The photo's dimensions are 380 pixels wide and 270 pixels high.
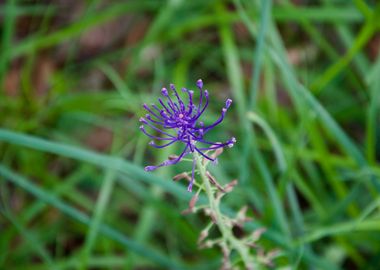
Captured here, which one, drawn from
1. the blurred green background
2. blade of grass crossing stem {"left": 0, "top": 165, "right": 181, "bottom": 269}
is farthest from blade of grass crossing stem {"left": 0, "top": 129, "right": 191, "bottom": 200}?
the blurred green background

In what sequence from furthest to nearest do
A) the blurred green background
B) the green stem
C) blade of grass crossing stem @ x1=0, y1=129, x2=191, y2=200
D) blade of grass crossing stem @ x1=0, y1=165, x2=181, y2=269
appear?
1. the blurred green background
2. blade of grass crossing stem @ x1=0, y1=165, x2=181, y2=269
3. blade of grass crossing stem @ x1=0, y1=129, x2=191, y2=200
4. the green stem

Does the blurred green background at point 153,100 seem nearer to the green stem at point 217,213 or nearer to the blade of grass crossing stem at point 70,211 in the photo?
the blade of grass crossing stem at point 70,211

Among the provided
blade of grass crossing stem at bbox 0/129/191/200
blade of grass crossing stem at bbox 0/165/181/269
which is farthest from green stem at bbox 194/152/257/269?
blade of grass crossing stem at bbox 0/165/181/269

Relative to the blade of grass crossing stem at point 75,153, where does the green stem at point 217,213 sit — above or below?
below

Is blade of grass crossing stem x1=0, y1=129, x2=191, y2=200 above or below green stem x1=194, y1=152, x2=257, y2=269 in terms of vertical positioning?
above

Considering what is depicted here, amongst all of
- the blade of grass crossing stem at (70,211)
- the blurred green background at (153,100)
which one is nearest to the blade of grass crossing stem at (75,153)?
the blade of grass crossing stem at (70,211)

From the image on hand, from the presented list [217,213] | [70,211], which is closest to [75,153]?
[70,211]

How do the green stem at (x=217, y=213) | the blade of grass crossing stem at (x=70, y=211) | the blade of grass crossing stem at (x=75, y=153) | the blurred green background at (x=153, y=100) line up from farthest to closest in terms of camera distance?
the blurred green background at (x=153, y=100), the blade of grass crossing stem at (x=70, y=211), the blade of grass crossing stem at (x=75, y=153), the green stem at (x=217, y=213)

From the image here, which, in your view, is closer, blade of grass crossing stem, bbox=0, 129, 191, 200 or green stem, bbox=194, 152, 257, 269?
green stem, bbox=194, 152, 257, 269

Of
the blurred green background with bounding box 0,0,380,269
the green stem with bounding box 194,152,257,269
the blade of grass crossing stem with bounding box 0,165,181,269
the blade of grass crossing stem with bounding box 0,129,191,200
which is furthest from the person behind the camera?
the blurred green background with bounding box 0,0,380,269

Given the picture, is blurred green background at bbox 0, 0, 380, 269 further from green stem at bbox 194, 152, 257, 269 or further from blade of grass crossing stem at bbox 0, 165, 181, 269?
green stem at bbox 194, 152, 257, 269

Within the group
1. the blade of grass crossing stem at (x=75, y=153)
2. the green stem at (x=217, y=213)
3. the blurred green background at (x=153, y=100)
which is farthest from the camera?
the blurred green background at (x=153, y=100)
